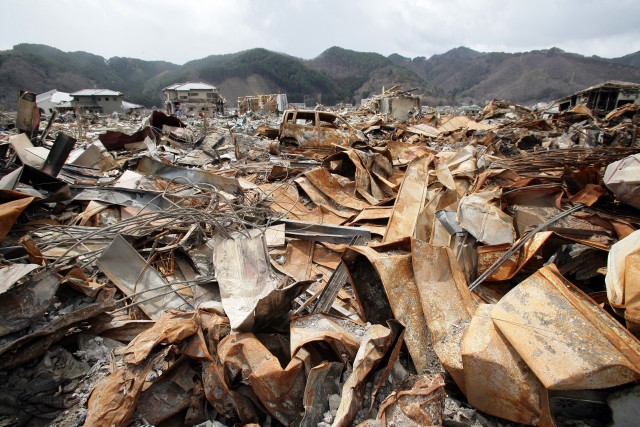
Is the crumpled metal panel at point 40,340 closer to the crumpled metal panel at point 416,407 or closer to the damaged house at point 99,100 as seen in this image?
the crumpled metal panel at point 416,407

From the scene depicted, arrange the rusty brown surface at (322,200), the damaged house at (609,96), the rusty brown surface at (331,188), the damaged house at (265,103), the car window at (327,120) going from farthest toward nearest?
the damaged house at (265,103) → the damaged house at (609,96) → the car window at (327,120) → the rusty brown surface at (331,188) → the rusty brown surface at (322,200)

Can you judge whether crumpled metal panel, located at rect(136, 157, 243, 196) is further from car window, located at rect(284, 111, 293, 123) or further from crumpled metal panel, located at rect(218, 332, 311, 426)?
car window, located at rect(284, 111, 293, 123)

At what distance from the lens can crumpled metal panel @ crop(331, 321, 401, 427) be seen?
4.23 feet

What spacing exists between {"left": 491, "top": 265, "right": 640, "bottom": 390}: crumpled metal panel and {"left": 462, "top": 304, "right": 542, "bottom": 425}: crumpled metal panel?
0.21 feet

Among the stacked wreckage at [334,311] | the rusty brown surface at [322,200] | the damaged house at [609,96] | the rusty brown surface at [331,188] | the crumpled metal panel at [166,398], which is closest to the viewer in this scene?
the stacked wreckage at [334,311]

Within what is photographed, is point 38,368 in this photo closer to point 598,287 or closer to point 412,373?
point 412,373

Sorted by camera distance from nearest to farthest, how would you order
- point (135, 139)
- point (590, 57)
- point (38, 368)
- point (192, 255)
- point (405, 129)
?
1. point (38, 368)
2. point (192, 255)
3. point (135, 139)
4. point (405, 129)
5. point (590, 57)

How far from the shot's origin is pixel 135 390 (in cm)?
145

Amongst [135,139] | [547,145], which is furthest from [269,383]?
[547,145]

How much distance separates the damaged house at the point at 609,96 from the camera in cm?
1706

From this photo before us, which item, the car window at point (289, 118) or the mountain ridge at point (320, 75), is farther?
the mountain ridge at point (320, 75)

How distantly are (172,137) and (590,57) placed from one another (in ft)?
329

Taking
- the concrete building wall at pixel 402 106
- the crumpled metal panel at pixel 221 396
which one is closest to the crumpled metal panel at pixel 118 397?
the crumpled metal panel at pixel 221 396

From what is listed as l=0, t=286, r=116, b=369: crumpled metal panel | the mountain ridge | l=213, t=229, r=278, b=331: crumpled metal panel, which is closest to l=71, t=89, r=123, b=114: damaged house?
the mountain ridge
